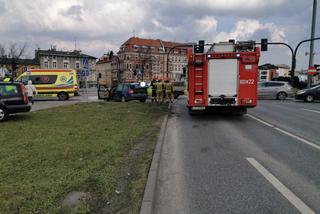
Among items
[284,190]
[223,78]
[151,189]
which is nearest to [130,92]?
[223,78]

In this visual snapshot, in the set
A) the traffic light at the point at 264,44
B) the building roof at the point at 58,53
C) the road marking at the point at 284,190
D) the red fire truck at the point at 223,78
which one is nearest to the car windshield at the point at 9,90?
the red fire truck at the point at 223,78

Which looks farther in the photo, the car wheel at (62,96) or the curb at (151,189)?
the car wheel at (62,96)

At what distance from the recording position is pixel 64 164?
6.19m

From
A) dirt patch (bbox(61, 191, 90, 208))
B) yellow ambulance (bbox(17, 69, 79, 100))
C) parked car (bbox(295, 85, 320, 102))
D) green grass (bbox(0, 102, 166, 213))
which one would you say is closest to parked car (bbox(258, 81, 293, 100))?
parked car (bbox(295, 85, 320, 102))

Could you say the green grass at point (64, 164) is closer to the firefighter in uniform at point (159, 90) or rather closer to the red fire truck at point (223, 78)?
the red fire truck at point (223, 78)

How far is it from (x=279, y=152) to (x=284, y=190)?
2.79 m

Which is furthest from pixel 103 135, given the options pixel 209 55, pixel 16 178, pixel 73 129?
pixel 209 55

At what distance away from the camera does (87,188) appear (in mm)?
4926

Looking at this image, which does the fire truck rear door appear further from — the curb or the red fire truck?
the curb

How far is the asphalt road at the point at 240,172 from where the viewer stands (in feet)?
14.6

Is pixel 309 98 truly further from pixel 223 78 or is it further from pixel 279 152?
pixel 279 152

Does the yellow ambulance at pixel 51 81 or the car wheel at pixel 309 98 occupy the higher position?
the yellow ambulance at pixel 51 81

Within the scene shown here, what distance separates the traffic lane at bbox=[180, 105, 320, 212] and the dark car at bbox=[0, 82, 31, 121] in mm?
7257

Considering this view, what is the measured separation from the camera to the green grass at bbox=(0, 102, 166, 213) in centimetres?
441
